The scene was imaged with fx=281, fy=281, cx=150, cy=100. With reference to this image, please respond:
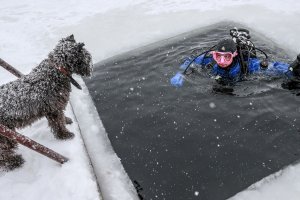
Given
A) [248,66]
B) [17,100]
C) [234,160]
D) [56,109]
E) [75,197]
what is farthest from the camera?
[248,66]

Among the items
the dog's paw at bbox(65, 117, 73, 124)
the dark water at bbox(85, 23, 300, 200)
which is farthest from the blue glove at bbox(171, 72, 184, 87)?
the dog's paw at bbox(65, 117, 73, 124)

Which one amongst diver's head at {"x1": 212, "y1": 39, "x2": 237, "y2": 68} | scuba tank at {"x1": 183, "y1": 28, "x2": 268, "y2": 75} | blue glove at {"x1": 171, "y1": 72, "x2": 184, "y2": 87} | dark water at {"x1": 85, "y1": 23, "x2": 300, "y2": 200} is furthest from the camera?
blue glove at {"x1": 171, "y1": 72, "x2": 184, "y2": 87}

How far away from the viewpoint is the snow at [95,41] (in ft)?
12.2

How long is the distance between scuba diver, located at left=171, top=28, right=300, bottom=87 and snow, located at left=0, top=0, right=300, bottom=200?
4.80 ft

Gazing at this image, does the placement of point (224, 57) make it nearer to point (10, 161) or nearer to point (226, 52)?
point (226, 52)

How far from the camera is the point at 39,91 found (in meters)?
3.81

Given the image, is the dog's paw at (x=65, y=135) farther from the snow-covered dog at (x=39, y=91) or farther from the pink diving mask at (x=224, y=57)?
the pink diving mask at (x=224, y=57)

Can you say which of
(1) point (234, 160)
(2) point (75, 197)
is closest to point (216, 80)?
(1) point (234, 160)

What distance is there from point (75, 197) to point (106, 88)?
3.48 metres

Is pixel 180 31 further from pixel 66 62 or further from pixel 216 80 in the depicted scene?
pixel 66 62

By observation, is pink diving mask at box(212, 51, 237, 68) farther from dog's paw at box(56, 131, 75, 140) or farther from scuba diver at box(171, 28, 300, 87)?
dog's paw at box(56, 131, 75, 140)

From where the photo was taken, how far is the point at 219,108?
5.61 meters

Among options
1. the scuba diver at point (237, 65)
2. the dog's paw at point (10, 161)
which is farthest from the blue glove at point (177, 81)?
the dog's paw at point (10, 161)

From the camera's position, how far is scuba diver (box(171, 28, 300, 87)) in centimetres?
589
